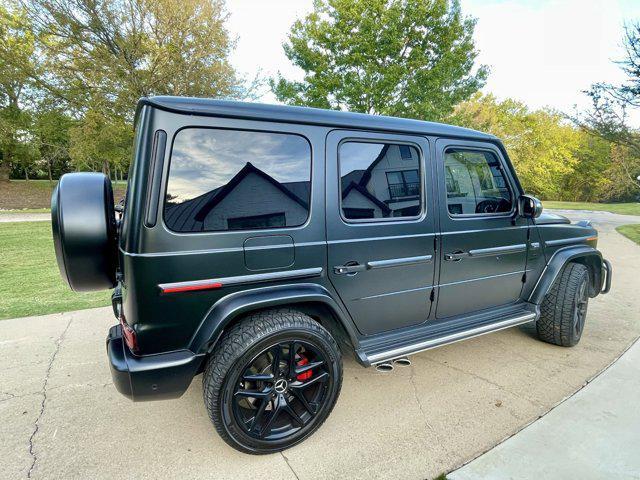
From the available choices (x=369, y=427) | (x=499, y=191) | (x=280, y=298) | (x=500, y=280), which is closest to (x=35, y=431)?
(x=280, y=298)

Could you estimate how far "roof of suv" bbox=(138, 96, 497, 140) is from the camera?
180cm

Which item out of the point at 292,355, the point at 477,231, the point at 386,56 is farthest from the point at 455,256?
the point at 386,56

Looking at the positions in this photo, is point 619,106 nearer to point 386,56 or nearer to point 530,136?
point 386,56

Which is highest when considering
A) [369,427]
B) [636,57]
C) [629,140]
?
[636,57]

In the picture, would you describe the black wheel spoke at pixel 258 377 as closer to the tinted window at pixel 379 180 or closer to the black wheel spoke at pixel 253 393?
the black wheel spoke at pixel 253 393

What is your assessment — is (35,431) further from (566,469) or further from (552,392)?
(552,392)

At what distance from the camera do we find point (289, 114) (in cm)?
208

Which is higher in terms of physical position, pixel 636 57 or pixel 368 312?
pixel 636 57

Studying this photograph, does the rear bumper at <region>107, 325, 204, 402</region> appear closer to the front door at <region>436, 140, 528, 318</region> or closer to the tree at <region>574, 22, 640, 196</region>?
the front door at <region>436, 140, 528, 318</region>

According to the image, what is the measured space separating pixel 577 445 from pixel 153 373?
258 cm

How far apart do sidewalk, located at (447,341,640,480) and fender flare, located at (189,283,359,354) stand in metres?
1.28

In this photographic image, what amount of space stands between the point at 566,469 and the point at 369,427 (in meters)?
1.14

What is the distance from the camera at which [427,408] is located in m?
2.56

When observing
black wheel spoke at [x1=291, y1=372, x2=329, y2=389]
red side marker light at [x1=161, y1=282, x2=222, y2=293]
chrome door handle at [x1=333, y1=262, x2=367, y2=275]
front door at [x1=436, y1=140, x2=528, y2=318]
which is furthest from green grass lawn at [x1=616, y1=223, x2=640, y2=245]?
red side marker light at [x1=161, y1=282, x2=222, y2=293]
